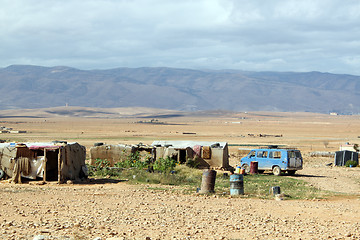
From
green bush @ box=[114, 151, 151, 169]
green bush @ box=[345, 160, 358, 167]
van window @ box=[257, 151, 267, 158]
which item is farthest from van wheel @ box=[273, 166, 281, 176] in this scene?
green bush @ box=[345, 160, 358, 167]

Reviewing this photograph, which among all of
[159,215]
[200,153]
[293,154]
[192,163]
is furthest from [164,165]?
[159,215]

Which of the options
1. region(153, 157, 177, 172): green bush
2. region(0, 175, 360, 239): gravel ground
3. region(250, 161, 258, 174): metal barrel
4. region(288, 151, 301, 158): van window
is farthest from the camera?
region(250, 161, 258, 174): metal barrel

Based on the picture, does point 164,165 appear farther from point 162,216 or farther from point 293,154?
point 162,216

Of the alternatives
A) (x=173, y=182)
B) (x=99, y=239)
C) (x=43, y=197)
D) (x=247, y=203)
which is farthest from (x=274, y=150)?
(x=99, y=239)

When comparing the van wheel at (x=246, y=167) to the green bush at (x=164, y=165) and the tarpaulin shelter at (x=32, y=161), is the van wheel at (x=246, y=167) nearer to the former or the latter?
the green bush at (x=164, y=165)

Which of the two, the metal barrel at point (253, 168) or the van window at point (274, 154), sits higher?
the van window at point (274, 154)

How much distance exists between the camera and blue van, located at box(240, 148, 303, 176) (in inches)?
1190

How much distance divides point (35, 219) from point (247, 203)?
23.0 ft

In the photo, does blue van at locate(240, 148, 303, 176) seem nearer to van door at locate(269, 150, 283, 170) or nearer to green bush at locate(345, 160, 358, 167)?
van door at locate(269, 150, 283, 170)

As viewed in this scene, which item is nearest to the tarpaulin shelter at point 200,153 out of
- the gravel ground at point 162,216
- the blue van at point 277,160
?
the blue van at point 277,160

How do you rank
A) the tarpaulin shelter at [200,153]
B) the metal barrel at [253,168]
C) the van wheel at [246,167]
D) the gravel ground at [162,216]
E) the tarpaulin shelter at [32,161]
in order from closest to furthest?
the gravel ground at [162,216], the tarpaulin shelter at [32,161], the metal barrel at [253,168], the tarpaulin shelter at [200,153], the van wheel at [246,167]

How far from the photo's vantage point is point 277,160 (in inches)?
1204

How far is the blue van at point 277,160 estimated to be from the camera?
99.1 ft

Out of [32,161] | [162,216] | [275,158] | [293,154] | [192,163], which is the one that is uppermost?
[293,154]
